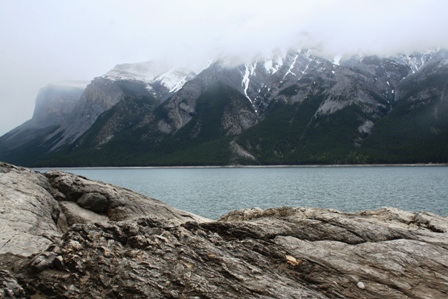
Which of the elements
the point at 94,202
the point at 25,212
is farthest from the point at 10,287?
the point at 94,202

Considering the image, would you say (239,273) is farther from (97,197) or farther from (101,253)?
(97,197)

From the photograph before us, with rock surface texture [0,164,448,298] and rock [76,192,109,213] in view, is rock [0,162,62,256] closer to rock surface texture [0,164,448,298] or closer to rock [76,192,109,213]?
rock surface texture [0,164,448,298]

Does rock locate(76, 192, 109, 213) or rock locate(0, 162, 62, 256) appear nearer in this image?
rock locate(0, 162, 62, 256)

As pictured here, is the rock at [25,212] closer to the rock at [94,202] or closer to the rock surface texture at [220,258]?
the rock surface texture at [220,258]

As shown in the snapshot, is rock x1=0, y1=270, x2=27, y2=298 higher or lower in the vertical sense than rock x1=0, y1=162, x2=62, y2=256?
lower

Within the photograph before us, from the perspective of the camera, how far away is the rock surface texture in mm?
9301

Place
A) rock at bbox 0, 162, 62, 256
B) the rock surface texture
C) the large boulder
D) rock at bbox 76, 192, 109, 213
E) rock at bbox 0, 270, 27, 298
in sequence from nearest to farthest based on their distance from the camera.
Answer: rock at bbox 0, 270, 27, 298, the rock surface texture, rock at bbox 0, 162, 62, 256, the large boulder, rock at bbox 76, 192, 109, 213

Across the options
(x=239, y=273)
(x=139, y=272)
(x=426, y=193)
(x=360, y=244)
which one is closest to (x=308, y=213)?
(x=360, y=244)

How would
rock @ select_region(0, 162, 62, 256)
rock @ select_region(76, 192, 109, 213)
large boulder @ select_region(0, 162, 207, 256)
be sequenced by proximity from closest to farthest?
rock @ select_region(0, 162, 62, 256) < large boulder @ select_region(0, 162, 207, 256) < rock @ select_region(76, 192, 109, 213)

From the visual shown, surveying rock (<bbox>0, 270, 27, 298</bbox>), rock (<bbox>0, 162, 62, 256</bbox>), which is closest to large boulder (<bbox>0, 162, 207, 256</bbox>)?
rock (<bbox>0, 162, 62, 256</bbox>)

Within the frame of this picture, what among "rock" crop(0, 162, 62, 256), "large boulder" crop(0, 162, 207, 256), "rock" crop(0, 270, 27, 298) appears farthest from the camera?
"large boulder" crop(0, 162, 207, 256)

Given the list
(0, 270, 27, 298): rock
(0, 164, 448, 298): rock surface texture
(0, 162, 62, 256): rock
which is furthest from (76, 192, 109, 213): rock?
(0, 270, 27, 298): rock

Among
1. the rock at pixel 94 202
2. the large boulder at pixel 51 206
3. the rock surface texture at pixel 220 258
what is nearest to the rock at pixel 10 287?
the rock surface texture at pixel 220 258

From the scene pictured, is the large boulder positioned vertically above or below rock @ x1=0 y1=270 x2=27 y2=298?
above
